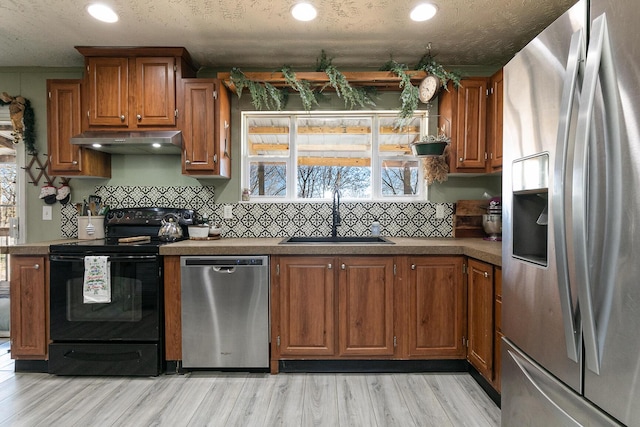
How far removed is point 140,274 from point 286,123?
5.96 ft

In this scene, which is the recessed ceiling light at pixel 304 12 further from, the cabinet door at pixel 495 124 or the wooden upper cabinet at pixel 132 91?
the cabinet door at pixel 495 124

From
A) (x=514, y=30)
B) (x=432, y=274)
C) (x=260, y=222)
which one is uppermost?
(x=514, y=30)

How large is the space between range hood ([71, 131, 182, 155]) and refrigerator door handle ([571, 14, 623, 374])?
8.50 feet

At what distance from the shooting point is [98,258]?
2402 mm

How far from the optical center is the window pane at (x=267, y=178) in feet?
10.7

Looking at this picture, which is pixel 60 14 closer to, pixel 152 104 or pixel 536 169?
pixel 152 104

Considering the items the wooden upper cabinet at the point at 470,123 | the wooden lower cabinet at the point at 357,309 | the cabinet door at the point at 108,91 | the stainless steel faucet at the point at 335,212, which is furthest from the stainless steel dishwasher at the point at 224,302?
the wooden upper cabinet at the point at 470,123

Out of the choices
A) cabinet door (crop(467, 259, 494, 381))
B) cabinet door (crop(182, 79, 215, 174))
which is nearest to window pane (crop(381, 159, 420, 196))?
cabinet door (crop(467, 259, 494, 381))

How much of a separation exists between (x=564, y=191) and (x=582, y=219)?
107mm

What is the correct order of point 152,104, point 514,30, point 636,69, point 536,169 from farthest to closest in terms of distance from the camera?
point 152,104
point 514,30
point 536,169
point 636,69

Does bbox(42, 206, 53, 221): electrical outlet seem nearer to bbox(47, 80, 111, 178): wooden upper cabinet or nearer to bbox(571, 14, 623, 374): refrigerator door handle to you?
bbox(47, 80, 111, 178): wooden upper cabinet

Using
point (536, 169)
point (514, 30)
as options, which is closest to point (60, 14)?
point (536, 169)

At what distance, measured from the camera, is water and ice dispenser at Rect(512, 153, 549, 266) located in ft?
4.13

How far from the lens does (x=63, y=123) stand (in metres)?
2.84
